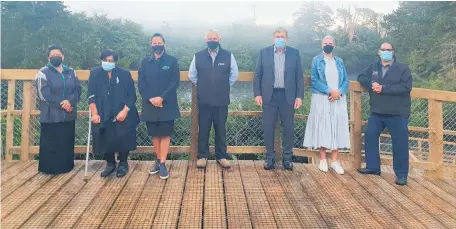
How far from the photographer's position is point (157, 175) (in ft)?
11.6

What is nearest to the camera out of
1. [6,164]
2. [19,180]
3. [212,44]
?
[19,180]

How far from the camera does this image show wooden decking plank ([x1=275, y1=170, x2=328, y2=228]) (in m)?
2.49

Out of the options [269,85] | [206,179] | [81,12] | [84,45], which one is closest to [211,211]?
[206,179]

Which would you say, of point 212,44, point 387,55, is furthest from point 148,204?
point 387,55

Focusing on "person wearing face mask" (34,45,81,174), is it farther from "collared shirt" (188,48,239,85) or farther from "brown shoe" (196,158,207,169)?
"brown shoe" (196,158,207,169)

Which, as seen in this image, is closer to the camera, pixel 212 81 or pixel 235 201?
pixel 235 201

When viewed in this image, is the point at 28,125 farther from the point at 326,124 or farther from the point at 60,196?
the point at 326,124

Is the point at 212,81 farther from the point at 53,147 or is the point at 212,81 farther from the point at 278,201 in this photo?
the point at 53,147

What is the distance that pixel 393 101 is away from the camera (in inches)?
A: 136

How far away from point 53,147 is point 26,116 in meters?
0.73

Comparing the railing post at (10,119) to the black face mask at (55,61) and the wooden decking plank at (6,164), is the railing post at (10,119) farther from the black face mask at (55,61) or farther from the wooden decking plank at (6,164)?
Answer: the black face mask at (55,61)

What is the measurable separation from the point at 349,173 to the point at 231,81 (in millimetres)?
1588

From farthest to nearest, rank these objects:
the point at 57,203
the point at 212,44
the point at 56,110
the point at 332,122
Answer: the point at 332,122 → the point at 212,44 → the point at 56,110 → the point at 57,203

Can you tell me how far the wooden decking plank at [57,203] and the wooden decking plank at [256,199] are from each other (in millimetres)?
1456
